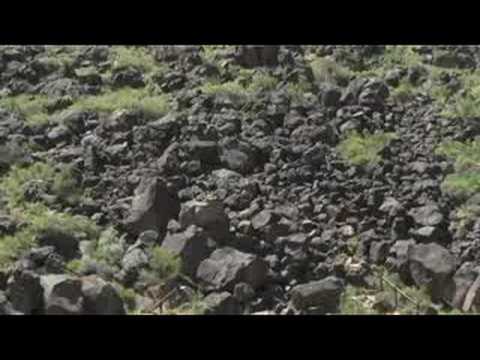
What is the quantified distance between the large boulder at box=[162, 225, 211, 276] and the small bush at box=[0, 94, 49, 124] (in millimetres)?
2709

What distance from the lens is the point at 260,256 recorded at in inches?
254

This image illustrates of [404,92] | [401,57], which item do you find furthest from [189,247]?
[401,57]

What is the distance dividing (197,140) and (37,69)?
8.75ft

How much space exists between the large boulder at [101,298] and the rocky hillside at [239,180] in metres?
0.01

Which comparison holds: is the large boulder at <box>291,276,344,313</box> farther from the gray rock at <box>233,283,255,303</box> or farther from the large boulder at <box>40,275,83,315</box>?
the large boulder at <box>40,275,83,315</box>

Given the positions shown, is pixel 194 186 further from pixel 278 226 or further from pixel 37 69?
pixel 37 69

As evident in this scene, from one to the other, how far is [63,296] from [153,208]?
61.9 inches

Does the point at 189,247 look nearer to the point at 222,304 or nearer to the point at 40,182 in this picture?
the point at 222,304

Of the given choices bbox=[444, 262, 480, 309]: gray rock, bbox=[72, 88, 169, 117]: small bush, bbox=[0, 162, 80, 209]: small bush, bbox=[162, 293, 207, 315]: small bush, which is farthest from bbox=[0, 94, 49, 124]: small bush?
bbox=[444, 262, 480, 309]: gray rock

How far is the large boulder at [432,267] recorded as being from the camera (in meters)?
6.06

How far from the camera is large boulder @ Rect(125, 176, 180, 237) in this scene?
6.74 metres

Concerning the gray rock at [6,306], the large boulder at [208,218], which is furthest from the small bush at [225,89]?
the gray rock at [6,306]

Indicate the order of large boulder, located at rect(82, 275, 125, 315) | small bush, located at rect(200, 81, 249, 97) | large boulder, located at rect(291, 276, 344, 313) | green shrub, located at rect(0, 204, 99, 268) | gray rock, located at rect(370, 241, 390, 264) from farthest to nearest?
small bush, located at rect(200, 81, 249, 97), gray rock, located at rect(370, 241, 390, 264), green shrub, located at rect(0, 204, 99, 268), large boulder, located at rect(291, 276, 344, 313), large boulder, located at rect(82, 275, 125, 315)
